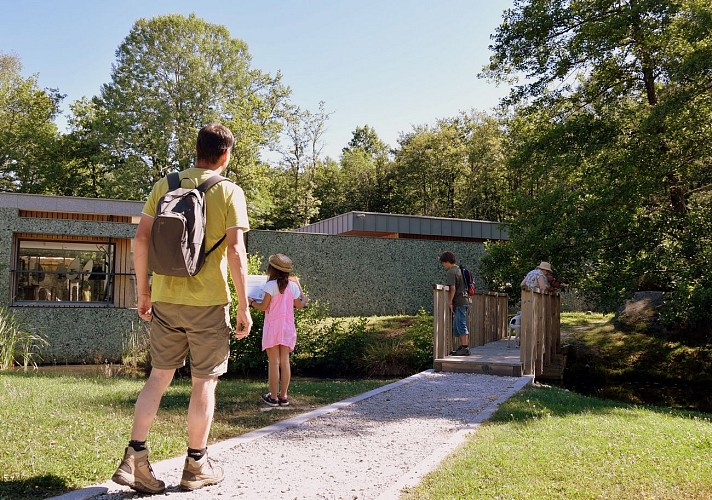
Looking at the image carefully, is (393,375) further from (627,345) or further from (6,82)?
(6,82)

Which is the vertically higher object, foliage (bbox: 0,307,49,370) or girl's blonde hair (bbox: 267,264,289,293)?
girl's blonde hair (bbox: 267,264,289,293)

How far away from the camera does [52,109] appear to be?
38875mm

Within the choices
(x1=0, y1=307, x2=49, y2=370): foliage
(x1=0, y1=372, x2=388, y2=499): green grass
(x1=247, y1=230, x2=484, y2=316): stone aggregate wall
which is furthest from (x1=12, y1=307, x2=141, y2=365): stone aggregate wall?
(x1=0, y1=372, x2=388, y2=499): green grass

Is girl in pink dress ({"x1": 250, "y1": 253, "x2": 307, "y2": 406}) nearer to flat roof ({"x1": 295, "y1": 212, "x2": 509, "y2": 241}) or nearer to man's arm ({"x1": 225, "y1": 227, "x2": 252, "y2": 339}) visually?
man's arm ({"x1": 225, "y1": 227, "x2": 252, "y2": 339})

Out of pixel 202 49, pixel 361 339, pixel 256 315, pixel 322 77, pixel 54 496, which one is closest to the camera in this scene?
pixel 54 496

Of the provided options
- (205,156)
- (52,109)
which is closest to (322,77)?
(52,109)

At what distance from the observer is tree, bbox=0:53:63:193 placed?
3659 centimetres

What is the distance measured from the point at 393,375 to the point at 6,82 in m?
34.8

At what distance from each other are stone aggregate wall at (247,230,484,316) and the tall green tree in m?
5.46

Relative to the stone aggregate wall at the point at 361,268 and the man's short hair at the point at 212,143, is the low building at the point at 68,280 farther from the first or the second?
the man's short hair at the point at 212,143

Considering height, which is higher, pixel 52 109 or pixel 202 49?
pixel 202 49

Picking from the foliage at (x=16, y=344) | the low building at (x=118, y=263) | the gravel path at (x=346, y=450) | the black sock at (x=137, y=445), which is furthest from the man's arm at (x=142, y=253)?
Result: the low building at (x=118, y=263)

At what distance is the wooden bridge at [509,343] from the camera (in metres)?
10.2

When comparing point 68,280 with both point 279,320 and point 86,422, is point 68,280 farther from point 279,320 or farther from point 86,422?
point 86,422
